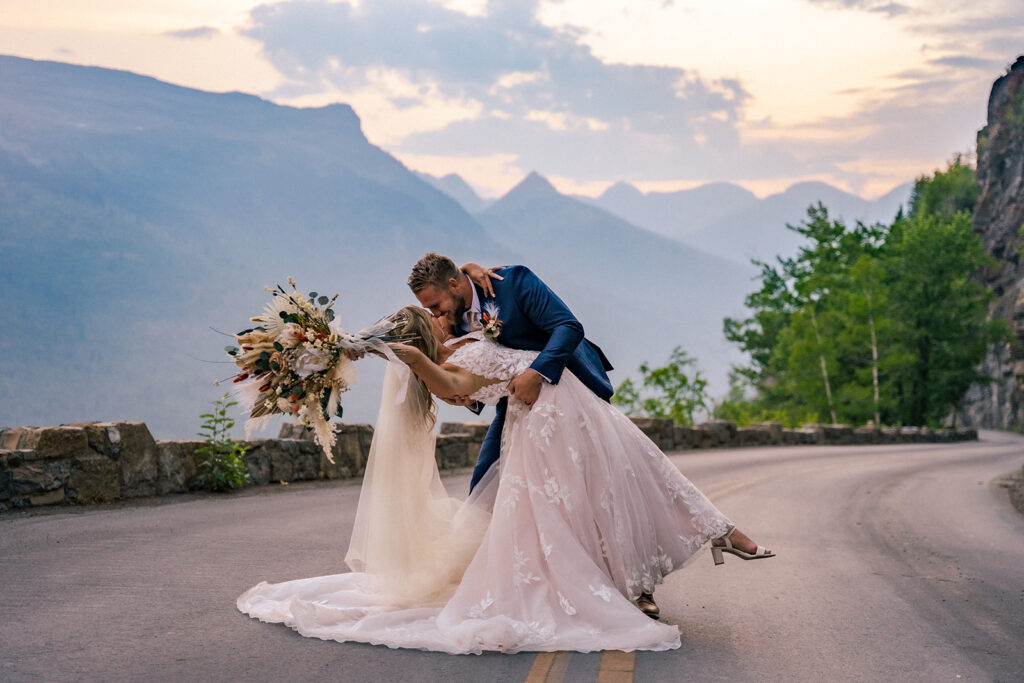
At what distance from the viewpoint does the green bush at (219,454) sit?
1161 centimetres

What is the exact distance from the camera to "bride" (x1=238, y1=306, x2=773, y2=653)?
504 cm

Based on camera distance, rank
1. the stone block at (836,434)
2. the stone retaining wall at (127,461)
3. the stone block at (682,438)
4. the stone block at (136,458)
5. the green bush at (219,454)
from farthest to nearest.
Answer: the stone block at (836,434)
the stone block at (682,438)
the green bush at (219,454)
the stone block at (136,458)
the stone retaining wall at (127,461)

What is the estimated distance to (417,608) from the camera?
5.38 m

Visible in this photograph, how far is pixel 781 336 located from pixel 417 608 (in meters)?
58.0

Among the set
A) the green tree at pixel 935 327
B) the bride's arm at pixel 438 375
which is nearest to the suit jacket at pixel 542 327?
the bride's arm at pixel 438 375

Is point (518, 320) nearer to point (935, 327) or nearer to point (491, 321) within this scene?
point (491, 321)

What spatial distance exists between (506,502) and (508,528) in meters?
0.16

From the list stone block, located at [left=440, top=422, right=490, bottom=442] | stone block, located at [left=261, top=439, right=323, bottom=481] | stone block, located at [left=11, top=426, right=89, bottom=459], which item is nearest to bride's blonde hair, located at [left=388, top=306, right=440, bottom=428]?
stone block, located at [left=11, top=426, right=89, bottom=459]

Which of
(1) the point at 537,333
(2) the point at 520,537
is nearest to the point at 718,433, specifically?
(1) the point at 537,333

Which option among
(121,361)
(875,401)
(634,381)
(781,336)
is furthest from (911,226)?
(121,361)

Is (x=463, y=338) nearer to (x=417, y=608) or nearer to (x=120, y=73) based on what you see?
(x=417, y=608)

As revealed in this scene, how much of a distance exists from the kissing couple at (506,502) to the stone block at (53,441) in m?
4.96

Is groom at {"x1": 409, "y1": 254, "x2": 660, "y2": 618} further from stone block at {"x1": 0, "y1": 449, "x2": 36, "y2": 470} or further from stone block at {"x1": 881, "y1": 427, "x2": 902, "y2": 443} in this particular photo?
stone block at {"x1": 881, "y1": 427, "x2": 902, "y2": 443}

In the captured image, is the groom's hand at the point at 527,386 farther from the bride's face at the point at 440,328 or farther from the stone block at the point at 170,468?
the stone block at the point at 170,468
